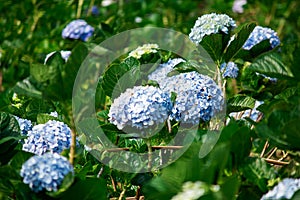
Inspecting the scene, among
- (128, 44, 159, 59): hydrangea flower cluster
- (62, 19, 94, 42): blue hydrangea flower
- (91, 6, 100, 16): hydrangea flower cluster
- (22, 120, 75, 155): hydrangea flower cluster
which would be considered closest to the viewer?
(22, 120, 75, 155): hydrangea flower cluster

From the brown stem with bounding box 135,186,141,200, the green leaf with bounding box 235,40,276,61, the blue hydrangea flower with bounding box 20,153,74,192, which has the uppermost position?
the green leaf with bounding box 235,40,276,61

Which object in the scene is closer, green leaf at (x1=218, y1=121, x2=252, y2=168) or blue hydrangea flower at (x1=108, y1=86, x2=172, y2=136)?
green leaf at (x1=218, y1=121, x2=252, y2=168)

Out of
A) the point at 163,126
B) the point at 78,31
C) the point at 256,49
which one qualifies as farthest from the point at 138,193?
the point at 78,31

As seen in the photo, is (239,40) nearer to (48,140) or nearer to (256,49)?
(256,49)

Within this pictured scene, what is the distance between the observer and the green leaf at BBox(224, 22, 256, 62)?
1460 mm

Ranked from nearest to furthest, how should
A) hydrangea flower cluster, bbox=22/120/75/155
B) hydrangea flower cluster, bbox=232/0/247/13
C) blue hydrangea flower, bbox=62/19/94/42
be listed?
hydrangea flower cluster, bbox=22/120/75/155 → blue hydrangea flower, bbox=62/19/94/42 → hydrangea flower cluster, bbox=232/0/247/13

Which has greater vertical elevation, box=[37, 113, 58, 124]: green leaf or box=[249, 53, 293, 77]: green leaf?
box=[249, 53, 293, 77]: green leaf

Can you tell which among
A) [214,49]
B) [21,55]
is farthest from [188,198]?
[21,55]

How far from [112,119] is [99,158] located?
3.8 inches

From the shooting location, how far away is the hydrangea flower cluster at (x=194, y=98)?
4.64ft

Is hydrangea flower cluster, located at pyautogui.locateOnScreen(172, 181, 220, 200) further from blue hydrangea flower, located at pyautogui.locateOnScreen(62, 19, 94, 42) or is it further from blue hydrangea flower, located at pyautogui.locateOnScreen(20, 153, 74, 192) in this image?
blue hydrangea flower, located at pyautogui.locateOnScreen(62, 19, 94, 42)

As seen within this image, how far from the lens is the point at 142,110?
1316mm

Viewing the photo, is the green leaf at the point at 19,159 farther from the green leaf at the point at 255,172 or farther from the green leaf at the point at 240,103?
the green leaf at the point at 240,103

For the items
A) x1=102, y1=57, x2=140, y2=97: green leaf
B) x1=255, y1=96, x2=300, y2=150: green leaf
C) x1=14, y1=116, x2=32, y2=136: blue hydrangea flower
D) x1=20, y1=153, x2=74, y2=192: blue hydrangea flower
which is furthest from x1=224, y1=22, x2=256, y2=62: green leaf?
x1=20, y1=153, x2=74, y2=192: blue hydrangea flower
